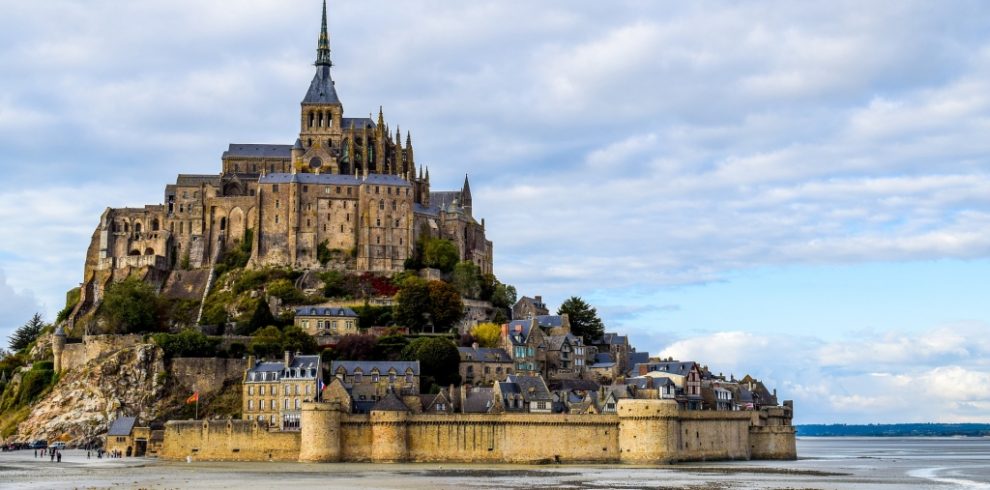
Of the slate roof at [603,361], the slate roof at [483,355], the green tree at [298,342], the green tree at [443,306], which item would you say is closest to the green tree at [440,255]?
the green tree at [443,306]

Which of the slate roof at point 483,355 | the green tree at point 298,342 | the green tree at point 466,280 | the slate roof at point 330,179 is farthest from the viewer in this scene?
the slate roof at point 330,179

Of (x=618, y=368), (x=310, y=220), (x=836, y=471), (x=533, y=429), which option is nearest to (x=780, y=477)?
(x=836, y=471)

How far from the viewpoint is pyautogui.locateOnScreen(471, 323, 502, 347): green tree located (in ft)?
301

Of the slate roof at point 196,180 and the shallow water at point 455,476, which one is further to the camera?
the slate roof at point 196,180

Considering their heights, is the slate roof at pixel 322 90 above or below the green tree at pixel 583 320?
above

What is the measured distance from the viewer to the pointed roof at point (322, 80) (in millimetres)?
114875

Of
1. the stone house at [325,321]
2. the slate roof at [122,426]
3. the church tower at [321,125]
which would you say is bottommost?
the slate roof at [122,426]

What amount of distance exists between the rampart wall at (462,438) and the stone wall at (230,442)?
0.06m

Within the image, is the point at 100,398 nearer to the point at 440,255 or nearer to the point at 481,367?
the point at 481,367

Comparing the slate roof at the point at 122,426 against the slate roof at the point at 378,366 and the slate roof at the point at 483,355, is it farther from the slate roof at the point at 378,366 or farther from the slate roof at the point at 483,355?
the slate roof at the point at 483,355

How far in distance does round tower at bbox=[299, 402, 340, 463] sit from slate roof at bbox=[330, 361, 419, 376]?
30.1 feet

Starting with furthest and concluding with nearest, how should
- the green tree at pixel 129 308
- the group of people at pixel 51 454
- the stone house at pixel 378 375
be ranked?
the green tree at pixel 129 308 → the stone house at pixel 378 375 → the group of people at pixel 51 454

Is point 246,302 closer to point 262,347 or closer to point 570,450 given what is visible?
point 262,347

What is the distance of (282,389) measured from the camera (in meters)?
77.4
